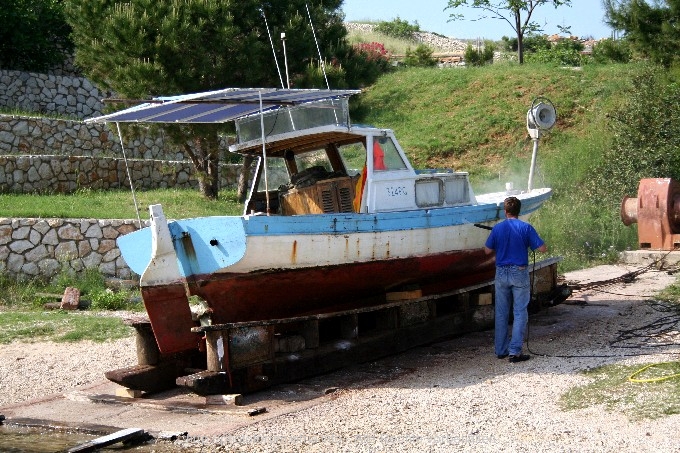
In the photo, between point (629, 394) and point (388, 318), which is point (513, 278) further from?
point (629, 394)

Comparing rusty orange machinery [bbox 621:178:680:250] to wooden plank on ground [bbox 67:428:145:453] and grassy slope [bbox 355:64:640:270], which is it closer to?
grassy slope [bbox 355:64:640:270]

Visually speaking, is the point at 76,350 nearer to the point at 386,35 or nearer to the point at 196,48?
the point at 196,48

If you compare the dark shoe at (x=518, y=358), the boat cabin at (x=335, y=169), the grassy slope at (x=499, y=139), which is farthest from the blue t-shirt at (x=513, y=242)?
the grassy slope at (x=499, y=139)

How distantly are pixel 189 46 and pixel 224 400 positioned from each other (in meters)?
10.8

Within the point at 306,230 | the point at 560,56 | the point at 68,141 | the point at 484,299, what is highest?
the point at 560,56

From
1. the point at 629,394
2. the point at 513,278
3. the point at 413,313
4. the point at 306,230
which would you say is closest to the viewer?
the point at 629,394

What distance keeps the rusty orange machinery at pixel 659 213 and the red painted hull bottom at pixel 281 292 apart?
558 cm

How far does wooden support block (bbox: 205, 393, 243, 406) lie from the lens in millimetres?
8500

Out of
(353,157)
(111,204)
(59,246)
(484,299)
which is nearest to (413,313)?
(484,299)

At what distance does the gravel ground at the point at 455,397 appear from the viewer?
274 inches

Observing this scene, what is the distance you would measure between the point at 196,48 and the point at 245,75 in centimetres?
130

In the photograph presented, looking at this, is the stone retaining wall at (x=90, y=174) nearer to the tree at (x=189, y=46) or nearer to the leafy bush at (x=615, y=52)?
the tree at (x=189, y=46)

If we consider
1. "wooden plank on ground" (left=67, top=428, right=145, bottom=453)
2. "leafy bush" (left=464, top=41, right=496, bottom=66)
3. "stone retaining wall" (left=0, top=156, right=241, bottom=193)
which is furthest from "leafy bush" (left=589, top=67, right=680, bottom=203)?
"wooden plank on ground" (left=67, top=428, right=145, bottom=453)

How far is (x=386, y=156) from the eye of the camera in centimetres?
1070
